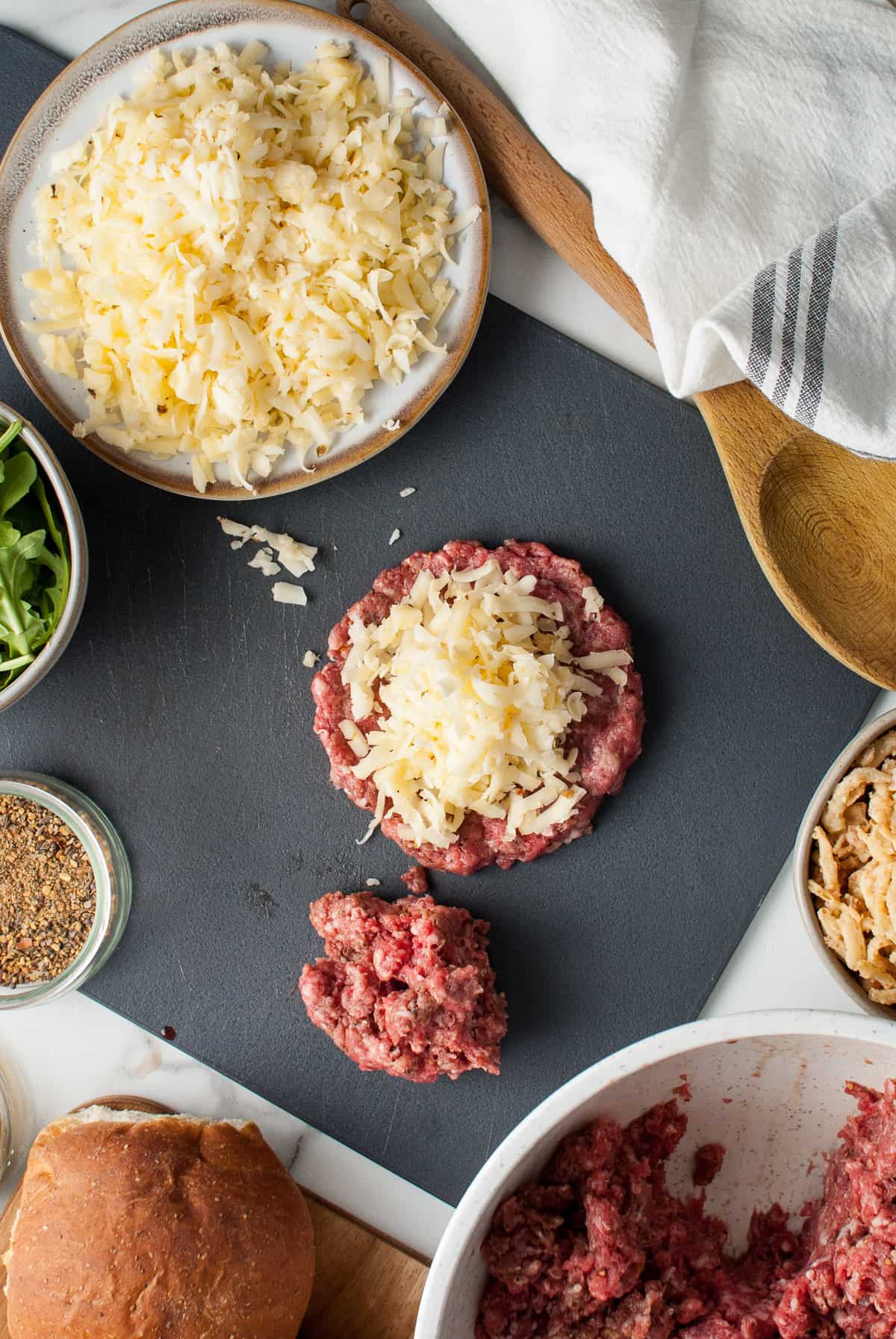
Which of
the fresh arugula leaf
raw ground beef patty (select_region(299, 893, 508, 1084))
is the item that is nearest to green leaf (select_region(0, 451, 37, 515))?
the fresh arugula leaf

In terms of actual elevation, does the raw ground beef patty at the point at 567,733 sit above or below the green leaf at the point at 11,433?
below

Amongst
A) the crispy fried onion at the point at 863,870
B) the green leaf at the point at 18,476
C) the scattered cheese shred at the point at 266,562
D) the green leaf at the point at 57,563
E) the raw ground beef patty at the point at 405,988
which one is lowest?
the raw ground beef patty at the point at 405,988

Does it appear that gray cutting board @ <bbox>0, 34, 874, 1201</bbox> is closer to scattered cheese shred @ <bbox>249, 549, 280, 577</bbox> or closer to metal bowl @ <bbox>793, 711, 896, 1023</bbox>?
scattered cheese shred @ <bbox>249, 549, 280, 577</bbox>

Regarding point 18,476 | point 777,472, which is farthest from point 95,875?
point 777,472

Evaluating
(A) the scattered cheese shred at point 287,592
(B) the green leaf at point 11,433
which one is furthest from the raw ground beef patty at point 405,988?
(B) the green leaf at point 11,433

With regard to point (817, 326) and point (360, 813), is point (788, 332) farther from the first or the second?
point (360, 813)

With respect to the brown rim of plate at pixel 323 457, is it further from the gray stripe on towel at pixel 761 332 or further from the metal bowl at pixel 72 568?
the gray stripe on towel at pixel 761 332

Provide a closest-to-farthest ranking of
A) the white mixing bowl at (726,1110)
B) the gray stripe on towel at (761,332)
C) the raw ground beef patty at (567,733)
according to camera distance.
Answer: the white mixing bowl at (726,1110) → the gray stripe on towel at (761,332) → the raw ground beef patty at (567,733)
